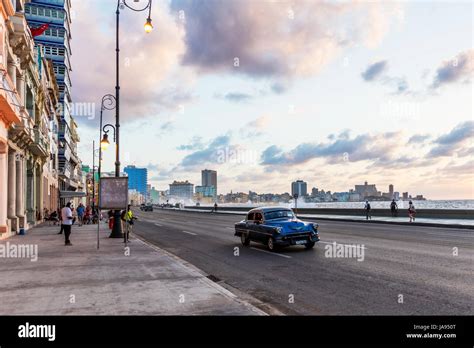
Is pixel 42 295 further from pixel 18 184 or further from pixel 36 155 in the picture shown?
pixel 36 155

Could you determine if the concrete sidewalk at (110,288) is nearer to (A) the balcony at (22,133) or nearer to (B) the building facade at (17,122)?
(B) the building facade at (17,122)

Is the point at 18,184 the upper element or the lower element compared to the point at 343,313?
upper

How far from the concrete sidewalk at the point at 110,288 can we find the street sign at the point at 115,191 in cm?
445

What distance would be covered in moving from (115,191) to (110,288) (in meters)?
9.97

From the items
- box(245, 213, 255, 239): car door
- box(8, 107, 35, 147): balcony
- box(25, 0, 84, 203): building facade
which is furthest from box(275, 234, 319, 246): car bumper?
box(25, 0, 84, 203): building facade

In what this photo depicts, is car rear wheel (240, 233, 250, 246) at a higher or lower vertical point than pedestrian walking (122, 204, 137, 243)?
lower

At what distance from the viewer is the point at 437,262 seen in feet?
38.1

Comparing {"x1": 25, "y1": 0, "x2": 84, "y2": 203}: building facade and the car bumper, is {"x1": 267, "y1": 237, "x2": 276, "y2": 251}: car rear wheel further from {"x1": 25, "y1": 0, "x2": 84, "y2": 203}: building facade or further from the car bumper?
{"x1": 25, "y1": 0, "x2": 84, "y2": 203}: building facade

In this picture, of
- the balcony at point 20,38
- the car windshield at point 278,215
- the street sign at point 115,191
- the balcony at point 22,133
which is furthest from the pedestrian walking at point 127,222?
the balcony at point 20,38

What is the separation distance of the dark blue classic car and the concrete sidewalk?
3686mm

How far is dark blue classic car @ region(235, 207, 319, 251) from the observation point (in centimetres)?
1436
